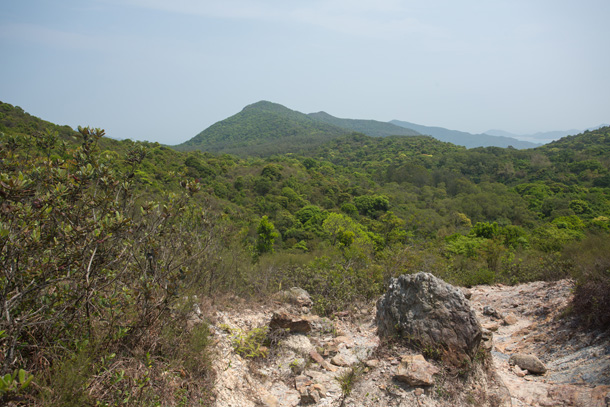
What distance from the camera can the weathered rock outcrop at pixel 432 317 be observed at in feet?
14.7

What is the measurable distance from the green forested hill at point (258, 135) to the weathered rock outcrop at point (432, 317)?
292 feet

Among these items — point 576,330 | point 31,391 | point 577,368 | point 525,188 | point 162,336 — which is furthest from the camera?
point 525,188

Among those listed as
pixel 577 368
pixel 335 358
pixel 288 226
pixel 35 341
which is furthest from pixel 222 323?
pixel 288 226

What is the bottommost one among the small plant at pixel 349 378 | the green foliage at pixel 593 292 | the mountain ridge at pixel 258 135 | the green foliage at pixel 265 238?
the green foliage at pixel 265 238

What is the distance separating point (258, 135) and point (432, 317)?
128 m

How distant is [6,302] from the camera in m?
2.14

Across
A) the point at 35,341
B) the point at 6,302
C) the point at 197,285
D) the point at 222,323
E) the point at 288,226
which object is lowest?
the point at 288,226

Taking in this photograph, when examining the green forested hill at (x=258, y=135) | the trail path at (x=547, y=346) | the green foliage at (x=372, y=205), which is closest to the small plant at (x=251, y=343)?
the trail path at (x=547, y=346)

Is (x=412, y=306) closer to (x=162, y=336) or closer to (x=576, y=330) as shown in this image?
(x=576, y=330)

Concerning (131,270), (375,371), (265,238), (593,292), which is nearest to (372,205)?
(265,238)

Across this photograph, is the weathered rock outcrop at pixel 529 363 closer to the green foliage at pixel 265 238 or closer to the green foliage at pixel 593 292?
the green foliage at pixel 593 292

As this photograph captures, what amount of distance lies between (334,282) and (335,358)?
2.76 metres

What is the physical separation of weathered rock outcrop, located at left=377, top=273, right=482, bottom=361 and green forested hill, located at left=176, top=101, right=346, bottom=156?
89075 mm

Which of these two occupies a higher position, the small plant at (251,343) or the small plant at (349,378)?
the small plant at (251,343)
